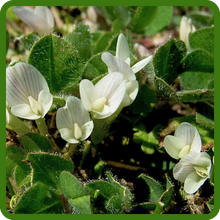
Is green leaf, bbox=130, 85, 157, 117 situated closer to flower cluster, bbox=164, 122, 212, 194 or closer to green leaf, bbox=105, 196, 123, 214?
flower cluster, bbox=164, 122, 212, 194

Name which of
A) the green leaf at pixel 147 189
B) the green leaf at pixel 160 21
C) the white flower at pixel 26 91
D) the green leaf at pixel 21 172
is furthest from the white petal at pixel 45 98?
the green leaf at pixel 160 21

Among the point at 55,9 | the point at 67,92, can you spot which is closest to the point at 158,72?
the point at 67,92

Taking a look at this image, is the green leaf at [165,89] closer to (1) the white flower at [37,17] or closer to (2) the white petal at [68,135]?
(2) the white petal at [68,135]

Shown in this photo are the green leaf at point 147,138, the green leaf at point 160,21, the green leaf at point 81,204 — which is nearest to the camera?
the green leaf at point 81,204

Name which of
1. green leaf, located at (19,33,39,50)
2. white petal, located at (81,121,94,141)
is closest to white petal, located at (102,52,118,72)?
white petal, located at (81,121,94,141)

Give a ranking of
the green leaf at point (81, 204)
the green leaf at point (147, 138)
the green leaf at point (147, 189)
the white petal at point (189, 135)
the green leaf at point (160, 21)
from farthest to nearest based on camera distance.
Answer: the green leaf at point (160, 21)
the green leaf at point (147, 138)
the green leaf at point (147, 189)
the white petal at point (189, 135)
the green leaf at point (81, 204)

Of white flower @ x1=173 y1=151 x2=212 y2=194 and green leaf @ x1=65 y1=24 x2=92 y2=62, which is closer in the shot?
white flower @ x1=173 y1=151 x2=212 y2=194

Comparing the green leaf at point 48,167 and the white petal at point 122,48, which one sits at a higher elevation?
the white petal at point 122,48
